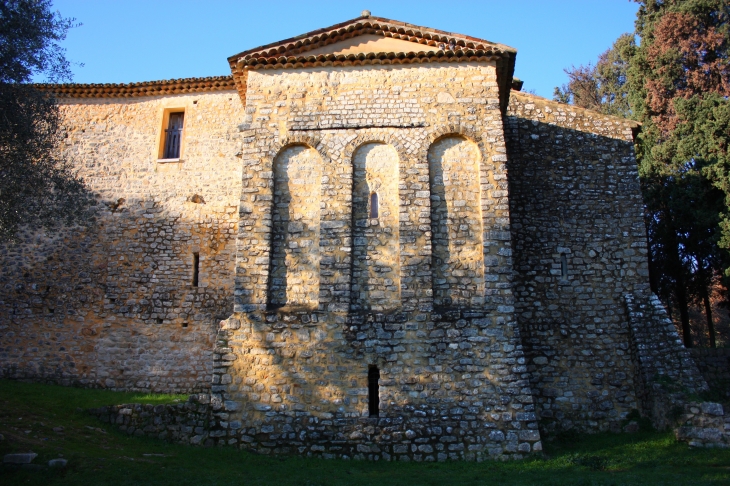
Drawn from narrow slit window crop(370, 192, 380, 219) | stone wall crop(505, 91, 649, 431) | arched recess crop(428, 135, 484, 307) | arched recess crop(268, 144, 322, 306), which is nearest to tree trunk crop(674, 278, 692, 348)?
stone wall crop(505, 91, 649, 431)

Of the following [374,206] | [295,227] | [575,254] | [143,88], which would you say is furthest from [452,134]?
[143,88]

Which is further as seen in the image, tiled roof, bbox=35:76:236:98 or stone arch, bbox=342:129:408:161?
tiled roof, bbox=35:76:236:98

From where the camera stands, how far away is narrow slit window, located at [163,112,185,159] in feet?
56.5

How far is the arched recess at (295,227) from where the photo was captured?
1146cm

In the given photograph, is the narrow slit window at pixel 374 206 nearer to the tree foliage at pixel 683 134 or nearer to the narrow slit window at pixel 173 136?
the narrow slit window at pixel 173 136

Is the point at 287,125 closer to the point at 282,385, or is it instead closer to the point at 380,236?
the point at 380,236

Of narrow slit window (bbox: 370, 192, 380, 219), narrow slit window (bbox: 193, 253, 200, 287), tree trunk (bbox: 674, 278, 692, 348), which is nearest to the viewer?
narrow slit window (bbox: 370, 192, 380, 219)

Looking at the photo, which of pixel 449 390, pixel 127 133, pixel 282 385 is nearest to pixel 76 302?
pixel 127 133

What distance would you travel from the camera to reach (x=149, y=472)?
28.8ft

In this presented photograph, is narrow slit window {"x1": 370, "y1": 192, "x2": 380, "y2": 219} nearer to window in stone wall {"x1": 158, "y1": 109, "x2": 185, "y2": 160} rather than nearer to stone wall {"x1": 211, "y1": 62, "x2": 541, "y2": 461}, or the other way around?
stone wall {"x1": 211, "y1": 62, "x2": 541, "y2": 461}

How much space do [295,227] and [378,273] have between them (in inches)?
77.5

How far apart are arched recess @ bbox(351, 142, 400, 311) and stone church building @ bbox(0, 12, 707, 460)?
41 millimetres

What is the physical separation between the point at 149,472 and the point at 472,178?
25.9ft

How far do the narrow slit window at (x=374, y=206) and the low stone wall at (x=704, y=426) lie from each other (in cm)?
704
